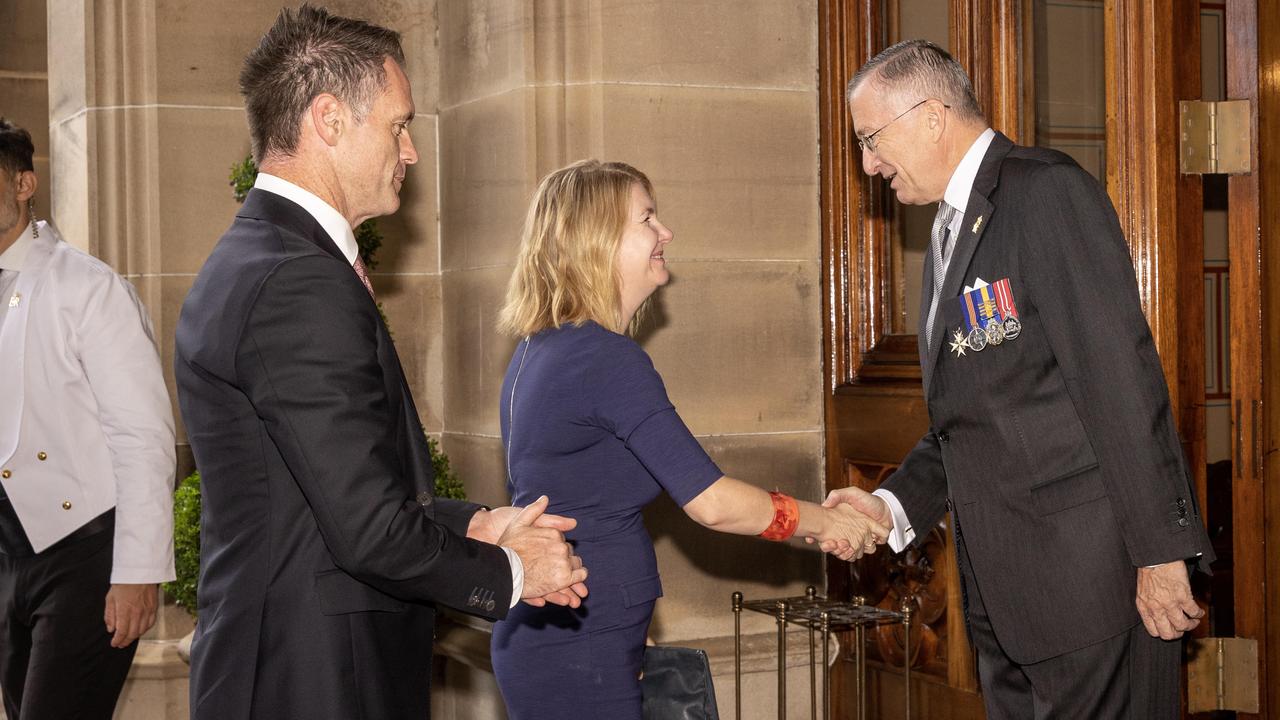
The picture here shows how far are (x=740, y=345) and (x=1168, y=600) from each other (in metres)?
2.20

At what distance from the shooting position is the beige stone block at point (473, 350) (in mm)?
4840

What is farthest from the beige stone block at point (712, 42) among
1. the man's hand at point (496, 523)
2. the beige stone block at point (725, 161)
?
the man's hand at point (496, 523)

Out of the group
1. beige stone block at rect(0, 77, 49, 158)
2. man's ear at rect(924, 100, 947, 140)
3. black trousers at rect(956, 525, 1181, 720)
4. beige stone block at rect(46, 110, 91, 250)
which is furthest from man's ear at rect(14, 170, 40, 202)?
beige stone block at rect(0, 77, 49, 158)

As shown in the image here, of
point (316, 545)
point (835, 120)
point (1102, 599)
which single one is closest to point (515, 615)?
point (316, 545)

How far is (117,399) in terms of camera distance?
342 centimetres

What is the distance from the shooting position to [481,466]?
4953 millimetres

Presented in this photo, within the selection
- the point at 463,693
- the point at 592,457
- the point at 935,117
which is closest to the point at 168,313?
the point at 463,693

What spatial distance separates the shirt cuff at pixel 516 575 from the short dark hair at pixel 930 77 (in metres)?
1.44

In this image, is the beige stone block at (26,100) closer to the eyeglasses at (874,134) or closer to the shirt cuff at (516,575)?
the eyeglasses at (874,134)

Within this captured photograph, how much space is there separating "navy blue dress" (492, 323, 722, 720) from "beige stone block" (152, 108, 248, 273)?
2.71 metres

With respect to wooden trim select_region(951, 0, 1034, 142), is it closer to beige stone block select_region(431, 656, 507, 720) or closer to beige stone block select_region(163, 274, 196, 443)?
beige stone block select_region(431, 656, 507, 720)

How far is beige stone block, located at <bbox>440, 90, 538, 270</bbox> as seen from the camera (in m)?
4.51

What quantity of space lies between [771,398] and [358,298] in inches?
110

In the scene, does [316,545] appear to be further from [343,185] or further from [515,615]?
[515,615]
